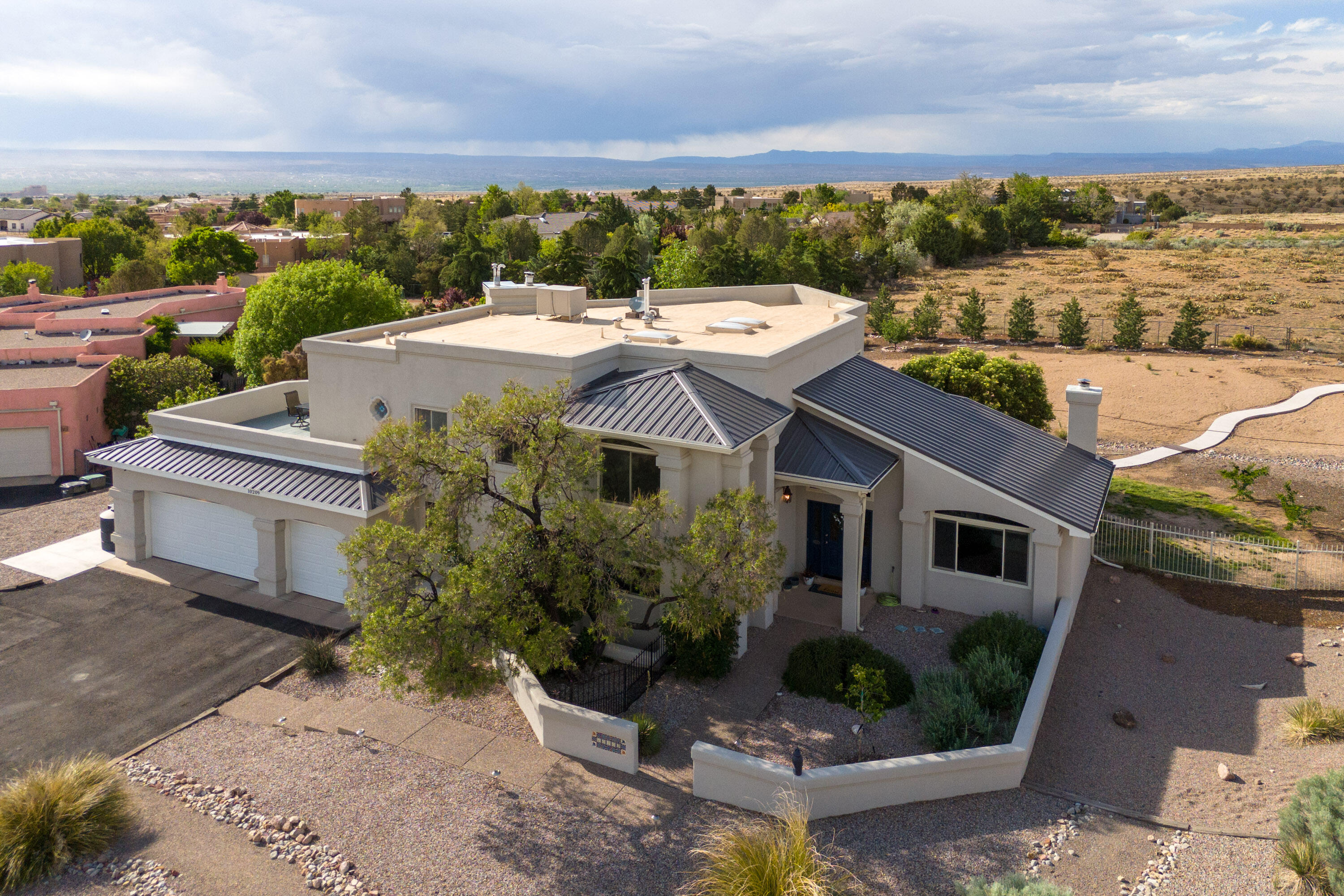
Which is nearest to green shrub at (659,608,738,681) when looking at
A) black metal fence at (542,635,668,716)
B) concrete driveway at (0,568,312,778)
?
black metal fence at (542,635,668,716)

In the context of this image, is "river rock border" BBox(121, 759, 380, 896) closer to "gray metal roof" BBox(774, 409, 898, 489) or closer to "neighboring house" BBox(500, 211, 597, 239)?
"gray metal roof" BBox(774, 409, 898, 489)

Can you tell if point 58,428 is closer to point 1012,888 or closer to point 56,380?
point 56,380

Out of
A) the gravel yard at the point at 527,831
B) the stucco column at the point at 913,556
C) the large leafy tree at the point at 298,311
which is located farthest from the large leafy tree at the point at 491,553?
the large leafy tree at the point at 298,311

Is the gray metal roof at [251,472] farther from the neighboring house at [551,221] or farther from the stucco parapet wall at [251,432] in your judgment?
the neighboring house at [551,221]

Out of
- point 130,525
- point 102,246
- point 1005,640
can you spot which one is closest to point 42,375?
point 130,525

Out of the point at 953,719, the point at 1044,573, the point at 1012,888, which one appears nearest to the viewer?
the point at 1012,888

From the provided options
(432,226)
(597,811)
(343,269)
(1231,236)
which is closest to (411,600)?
(597,811)
